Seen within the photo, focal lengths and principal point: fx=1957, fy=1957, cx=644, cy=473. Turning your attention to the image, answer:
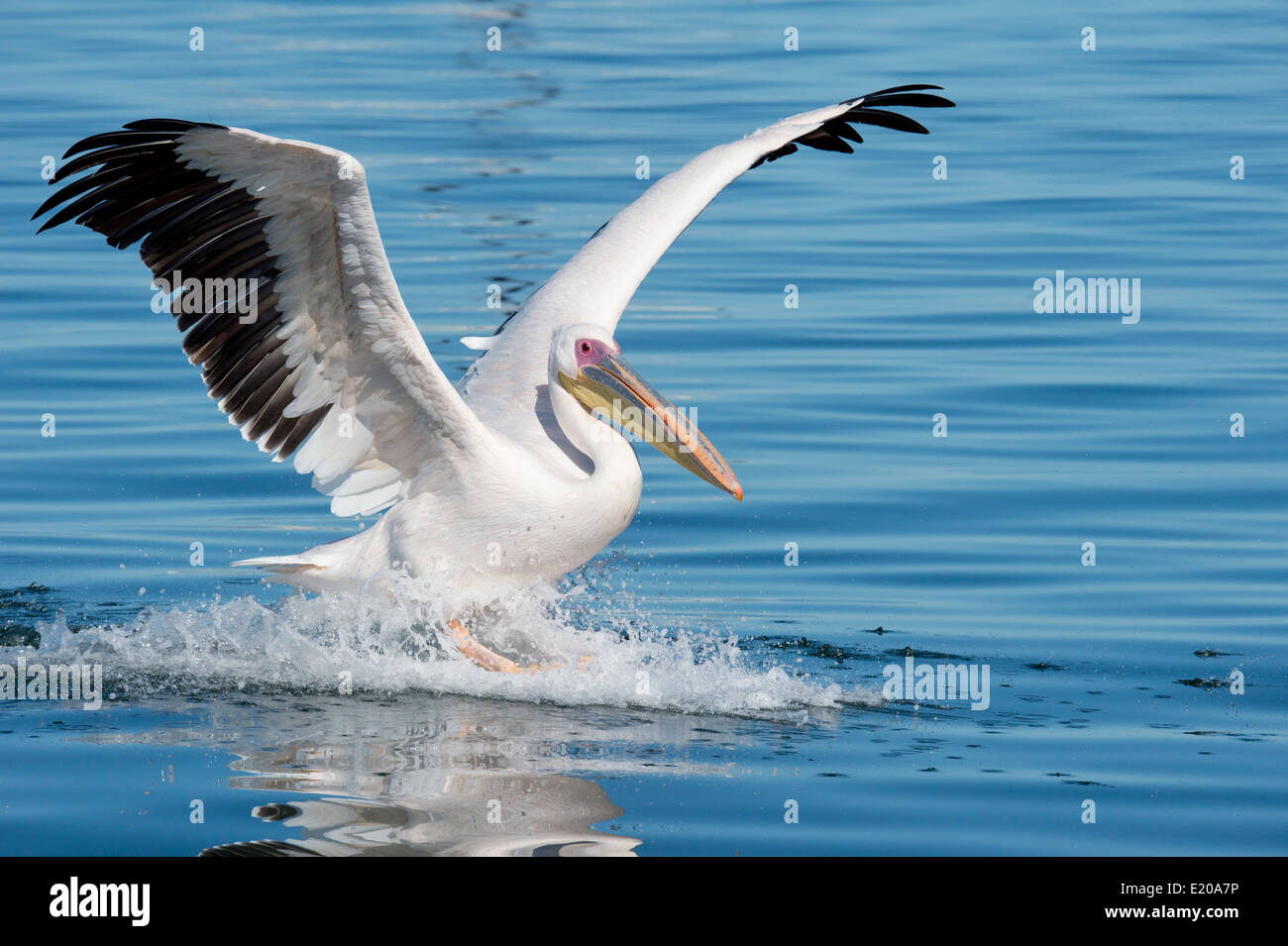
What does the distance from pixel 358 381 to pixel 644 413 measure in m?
1.11

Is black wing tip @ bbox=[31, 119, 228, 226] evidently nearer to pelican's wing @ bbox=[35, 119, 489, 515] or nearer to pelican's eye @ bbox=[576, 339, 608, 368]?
pelican's wing @ bbox=[35, 119, 489, 515]

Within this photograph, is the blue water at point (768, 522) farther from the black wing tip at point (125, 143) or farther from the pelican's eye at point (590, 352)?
the black wing tip at point (125, 143)

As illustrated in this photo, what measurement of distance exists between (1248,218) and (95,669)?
36.1 feet

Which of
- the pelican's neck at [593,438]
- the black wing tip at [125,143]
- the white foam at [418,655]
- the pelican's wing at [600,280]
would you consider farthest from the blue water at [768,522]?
the black wing tip at [125,143]

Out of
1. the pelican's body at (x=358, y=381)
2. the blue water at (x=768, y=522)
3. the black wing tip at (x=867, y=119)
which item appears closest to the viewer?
the blue water at (x=768, y=522)

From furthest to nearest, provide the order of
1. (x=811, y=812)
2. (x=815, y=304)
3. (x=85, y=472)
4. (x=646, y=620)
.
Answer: (x=815, y=304)
(x=85, y=472)
(x=646, y=620)
(x=811, y=812)

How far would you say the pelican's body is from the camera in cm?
673

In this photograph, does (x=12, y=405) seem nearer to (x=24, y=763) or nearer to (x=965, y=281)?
(x=24, y=763)

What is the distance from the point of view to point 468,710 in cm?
663

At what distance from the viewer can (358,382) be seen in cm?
737

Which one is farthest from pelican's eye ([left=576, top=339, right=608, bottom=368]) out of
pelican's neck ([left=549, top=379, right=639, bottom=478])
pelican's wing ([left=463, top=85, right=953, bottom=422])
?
pelican's wing ([left=463, top=85, right=953, bottom=422])

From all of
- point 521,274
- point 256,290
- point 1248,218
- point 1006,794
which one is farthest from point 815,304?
point 1006,794

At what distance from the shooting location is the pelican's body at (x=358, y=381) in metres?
6.73

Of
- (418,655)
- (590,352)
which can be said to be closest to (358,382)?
(590,352)
